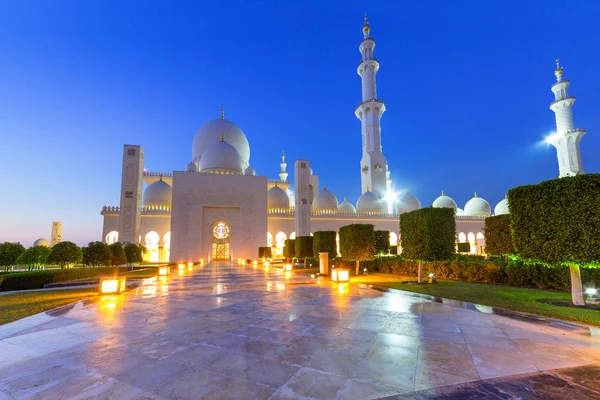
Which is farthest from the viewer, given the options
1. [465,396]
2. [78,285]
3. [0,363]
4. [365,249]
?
[365,249]

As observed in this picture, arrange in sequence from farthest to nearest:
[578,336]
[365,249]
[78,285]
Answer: [365,249] < [78,285] < [578,336]

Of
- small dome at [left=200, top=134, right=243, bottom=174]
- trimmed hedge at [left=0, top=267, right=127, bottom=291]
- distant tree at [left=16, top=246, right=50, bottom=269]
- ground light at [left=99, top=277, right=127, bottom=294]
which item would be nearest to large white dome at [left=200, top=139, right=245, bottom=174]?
small dome at [left=200, top=134, right=243, bottom=174]

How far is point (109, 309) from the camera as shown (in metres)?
5.86

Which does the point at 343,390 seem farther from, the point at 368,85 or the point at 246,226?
the point at 368,85

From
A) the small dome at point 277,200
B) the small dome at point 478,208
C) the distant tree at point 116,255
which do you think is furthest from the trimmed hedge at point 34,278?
the small dome at point 478,208

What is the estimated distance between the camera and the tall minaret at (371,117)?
34.0 metres

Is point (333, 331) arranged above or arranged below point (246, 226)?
below

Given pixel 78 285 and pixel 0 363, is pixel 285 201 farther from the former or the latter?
pixel 0 363

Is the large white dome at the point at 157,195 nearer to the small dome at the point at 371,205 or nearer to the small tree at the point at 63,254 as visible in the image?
the small tree at the point at 63,254

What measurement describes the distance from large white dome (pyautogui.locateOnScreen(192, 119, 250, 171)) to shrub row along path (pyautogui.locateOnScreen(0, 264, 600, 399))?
1157 inches

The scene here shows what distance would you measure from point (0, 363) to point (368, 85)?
120ft

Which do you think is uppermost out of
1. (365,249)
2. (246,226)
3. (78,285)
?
(246,226)

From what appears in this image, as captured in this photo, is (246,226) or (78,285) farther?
(246,226)

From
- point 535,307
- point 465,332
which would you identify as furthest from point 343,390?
point 535,307
